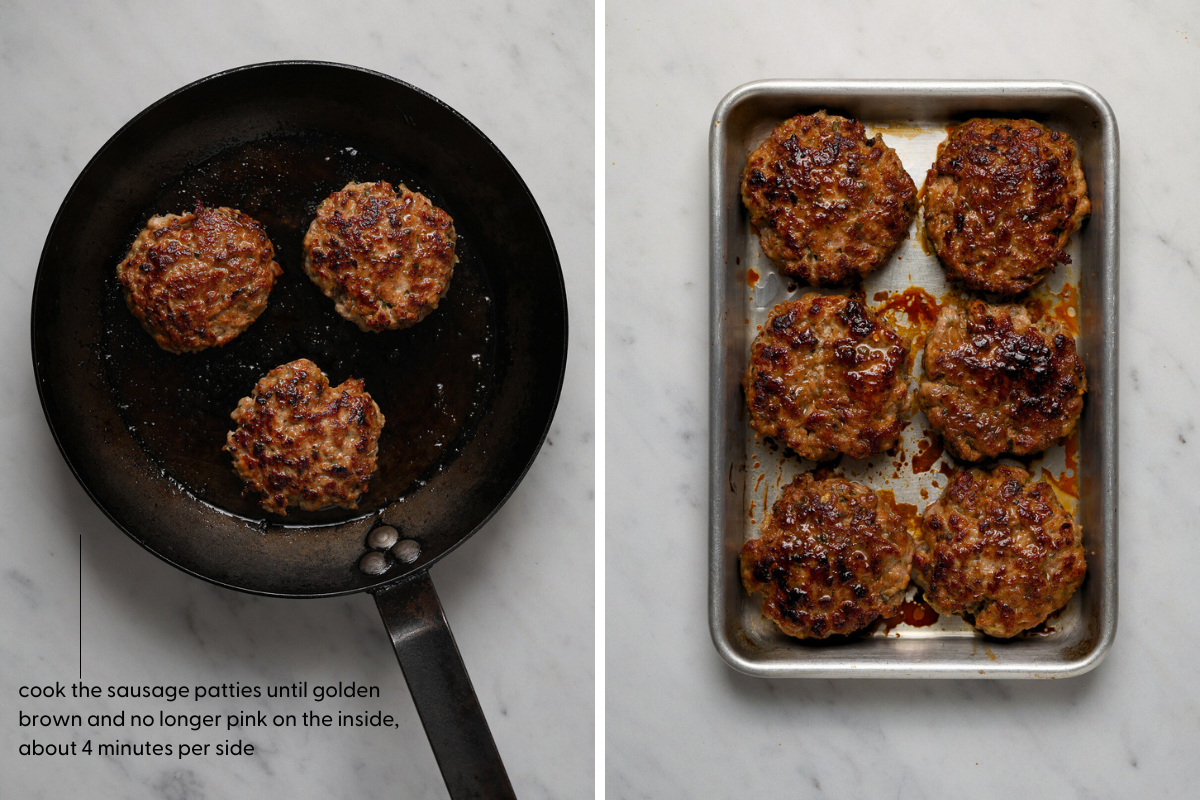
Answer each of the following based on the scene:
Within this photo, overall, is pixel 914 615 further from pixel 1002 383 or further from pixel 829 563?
pixel 1002 383

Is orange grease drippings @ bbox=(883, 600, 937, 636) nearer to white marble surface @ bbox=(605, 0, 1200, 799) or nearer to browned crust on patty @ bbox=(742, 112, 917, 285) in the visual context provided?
white marble surface @ bbox=(605, 0, 1200, 799)

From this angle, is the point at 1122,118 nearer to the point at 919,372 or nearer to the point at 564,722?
the point at 919,372

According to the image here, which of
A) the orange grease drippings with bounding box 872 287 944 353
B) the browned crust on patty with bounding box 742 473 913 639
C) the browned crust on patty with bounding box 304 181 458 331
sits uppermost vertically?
the browned crust on patty with bounding box 304 181 458 331

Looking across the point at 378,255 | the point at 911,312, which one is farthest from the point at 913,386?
the point at 378,255

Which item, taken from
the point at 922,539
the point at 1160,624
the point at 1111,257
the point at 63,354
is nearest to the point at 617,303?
the point at 922,539

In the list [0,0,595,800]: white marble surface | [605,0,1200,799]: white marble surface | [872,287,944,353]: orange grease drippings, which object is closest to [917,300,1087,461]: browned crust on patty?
[872,287,944,353]: orange grease drippings
